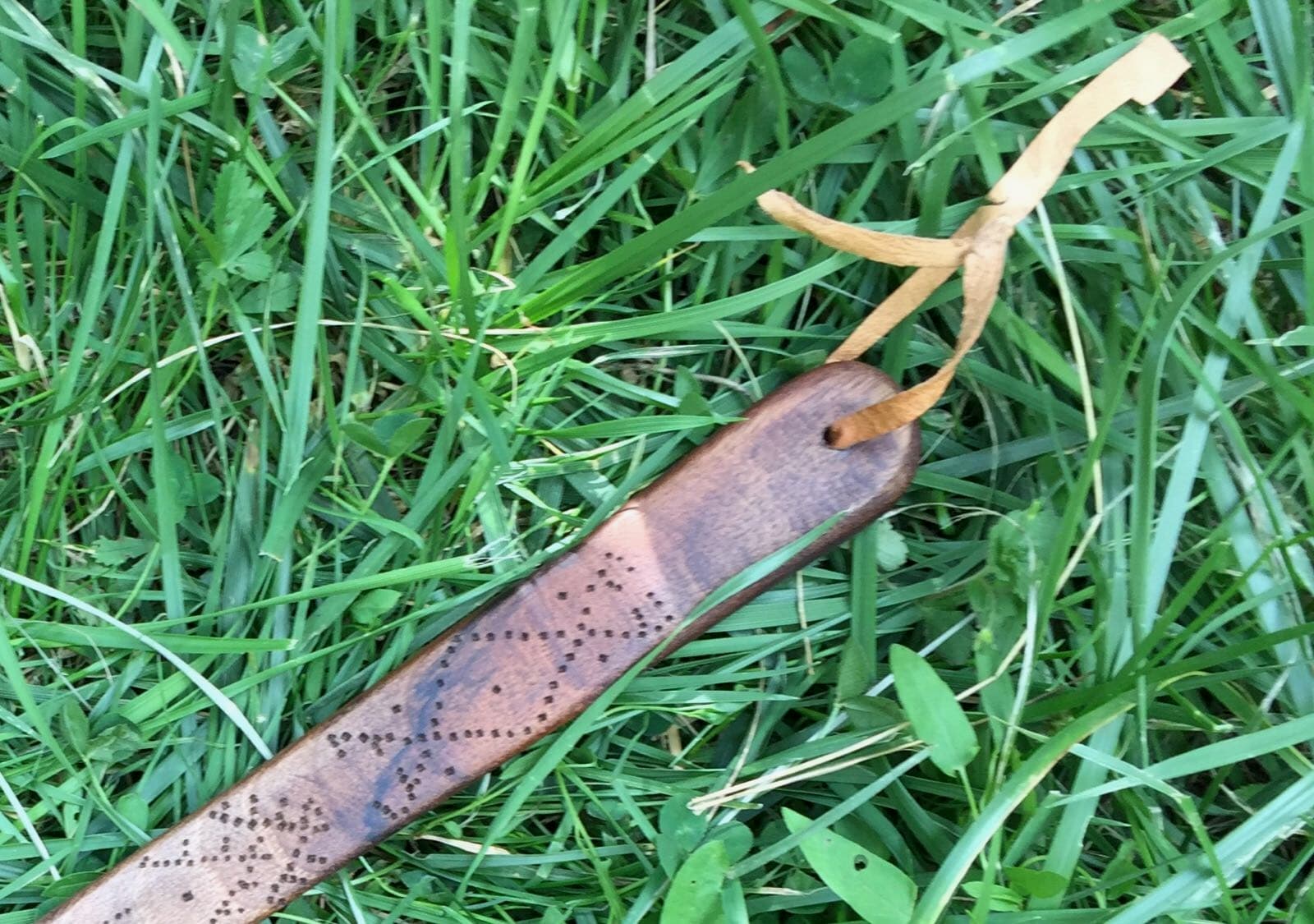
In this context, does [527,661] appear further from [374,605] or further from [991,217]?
[991,217]

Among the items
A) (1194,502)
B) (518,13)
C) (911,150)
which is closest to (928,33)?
(911,150)

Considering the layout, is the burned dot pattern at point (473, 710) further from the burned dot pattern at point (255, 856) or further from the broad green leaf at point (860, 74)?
the broad green leaf at point (860, 74)

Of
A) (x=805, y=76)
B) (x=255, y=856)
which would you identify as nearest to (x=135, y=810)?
(x=255, y=856)

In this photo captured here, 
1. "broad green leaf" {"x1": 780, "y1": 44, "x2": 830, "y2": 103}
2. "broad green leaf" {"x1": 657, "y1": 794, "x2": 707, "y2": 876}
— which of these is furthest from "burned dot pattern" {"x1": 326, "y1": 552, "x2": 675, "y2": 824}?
"broad green leaf" {"x1": 780, "y1": 44, "x2": 830, "y2": 103}

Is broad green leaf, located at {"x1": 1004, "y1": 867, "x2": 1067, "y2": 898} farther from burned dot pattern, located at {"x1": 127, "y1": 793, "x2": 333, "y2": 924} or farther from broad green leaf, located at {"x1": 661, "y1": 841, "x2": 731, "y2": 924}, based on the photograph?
burned dot pattern, located at {"x1": 127, "y1": 793, "x2": 333, "y2": 924}

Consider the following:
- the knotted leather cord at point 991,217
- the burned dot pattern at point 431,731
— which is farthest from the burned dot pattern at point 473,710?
the knotted leather cord at point 991,217

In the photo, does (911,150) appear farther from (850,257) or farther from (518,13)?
(518,13)
